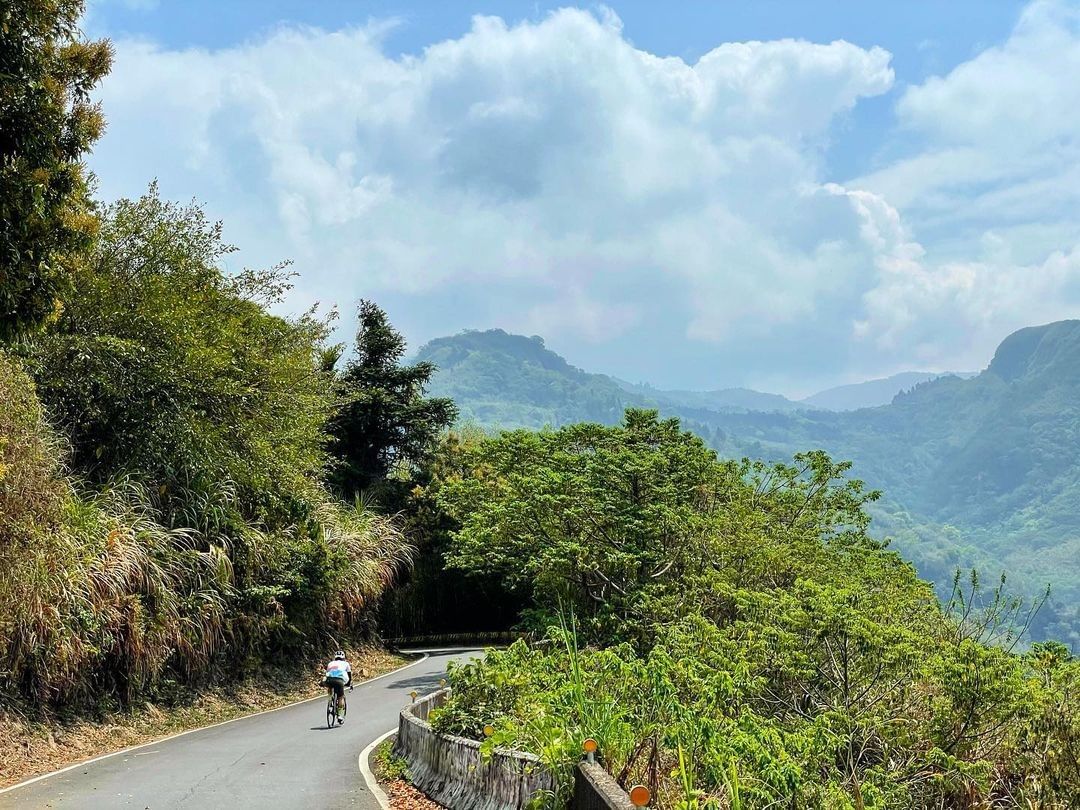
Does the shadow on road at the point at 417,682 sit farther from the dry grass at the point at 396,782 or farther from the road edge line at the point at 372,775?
the dry grass at the point at 396,782

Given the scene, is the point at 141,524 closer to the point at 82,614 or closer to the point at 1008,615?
the point at 82,614

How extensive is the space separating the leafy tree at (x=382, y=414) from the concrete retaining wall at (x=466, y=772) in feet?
85.8

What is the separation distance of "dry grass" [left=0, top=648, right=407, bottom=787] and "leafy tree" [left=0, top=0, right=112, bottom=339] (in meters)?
7.39

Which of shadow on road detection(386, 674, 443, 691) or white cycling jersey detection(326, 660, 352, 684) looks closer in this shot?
white cycling jersey detection(326, 660, 352, 684)

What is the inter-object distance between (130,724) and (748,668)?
13053 millimetres

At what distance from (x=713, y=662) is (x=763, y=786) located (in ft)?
19.6

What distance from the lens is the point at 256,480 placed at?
2439 cm

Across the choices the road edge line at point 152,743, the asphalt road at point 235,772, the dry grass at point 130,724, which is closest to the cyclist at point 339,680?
the asphalt road at point 235,772

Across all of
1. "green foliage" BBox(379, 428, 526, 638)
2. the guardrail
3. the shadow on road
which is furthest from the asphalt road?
the guardrail

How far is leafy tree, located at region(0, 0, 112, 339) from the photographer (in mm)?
10344

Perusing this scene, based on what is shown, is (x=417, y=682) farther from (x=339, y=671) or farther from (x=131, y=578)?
(x=131, y=578)

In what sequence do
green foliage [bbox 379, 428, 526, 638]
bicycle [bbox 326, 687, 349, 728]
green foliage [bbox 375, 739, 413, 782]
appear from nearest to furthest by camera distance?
green foliage [bbox 375, 739, 413, 782], bicycle [bbox 326, 687, 349, 728], green foliage [bbox 379, 428, 526, 638]

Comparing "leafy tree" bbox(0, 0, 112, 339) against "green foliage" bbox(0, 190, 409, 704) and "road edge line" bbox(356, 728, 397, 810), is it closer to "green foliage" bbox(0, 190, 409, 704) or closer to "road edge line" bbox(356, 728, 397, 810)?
"green foliage" bbox(0, 190, 409, 704)

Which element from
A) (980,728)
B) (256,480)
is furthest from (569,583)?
(980,728)
